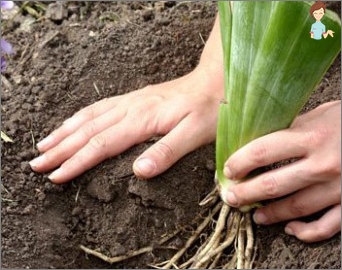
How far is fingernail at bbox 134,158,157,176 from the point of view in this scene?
1.55 metres

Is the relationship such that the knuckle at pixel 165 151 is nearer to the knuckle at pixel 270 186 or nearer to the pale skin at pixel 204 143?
the pale skin at pixel 204 143

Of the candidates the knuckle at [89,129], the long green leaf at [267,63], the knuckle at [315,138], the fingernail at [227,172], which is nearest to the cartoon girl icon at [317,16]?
the long green leaf at [267,63]

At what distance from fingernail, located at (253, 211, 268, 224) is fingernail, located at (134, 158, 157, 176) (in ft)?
0.76

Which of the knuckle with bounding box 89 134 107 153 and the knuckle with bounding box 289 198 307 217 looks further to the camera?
the knuckle with bounding box 89 134 107 153

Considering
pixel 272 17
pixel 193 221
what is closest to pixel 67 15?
pixel 193 221

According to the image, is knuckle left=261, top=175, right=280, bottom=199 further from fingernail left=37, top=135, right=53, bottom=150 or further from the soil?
fingernail left=37, top=135, right=53, bottom=150

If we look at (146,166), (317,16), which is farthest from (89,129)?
(317,16)

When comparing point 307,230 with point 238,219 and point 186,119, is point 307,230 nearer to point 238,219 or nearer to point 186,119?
point 238,219

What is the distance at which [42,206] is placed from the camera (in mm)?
1634

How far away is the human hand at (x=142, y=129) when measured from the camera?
62.2 inches

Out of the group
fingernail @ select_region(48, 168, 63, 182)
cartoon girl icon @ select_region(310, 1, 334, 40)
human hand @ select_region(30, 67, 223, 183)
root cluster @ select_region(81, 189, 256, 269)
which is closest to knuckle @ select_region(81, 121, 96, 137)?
human hand @ select_region(30, 67, 223, 183)

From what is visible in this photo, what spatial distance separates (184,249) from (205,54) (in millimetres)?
483

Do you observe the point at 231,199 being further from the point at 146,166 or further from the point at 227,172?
the point at 146,166

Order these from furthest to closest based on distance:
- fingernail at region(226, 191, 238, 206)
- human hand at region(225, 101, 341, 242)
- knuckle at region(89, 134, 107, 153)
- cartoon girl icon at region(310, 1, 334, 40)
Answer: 1. knuckle at region(89, 134, 107, 153)
2. fingernail at region(226, 191, 238, 206)
3. human hand at region(225, 101, 341, 242)
4. cartoon girl icon at region(310, 1, 334, 40)
